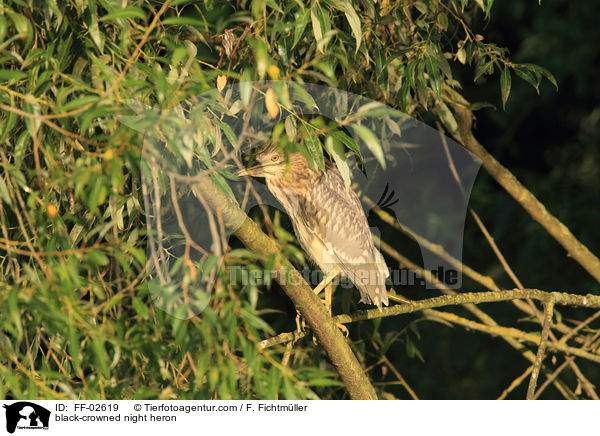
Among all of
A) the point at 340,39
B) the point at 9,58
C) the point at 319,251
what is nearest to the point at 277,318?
the point at 319,251

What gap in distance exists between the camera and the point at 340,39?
75.3 inches

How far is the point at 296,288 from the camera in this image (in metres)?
2.09

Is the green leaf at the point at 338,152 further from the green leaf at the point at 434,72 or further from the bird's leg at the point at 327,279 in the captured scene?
the bird's leg at the point at 327,279

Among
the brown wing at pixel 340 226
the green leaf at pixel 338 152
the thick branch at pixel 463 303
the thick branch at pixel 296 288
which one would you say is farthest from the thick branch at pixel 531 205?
the green leaf at pixel 338 152

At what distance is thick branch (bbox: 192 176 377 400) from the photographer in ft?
5.74

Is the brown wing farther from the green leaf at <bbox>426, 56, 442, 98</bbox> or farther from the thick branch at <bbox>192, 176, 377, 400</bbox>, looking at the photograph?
the green leaf at <bbox>426, 56, 442, 98</bbox>

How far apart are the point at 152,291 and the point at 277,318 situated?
227 centimetres

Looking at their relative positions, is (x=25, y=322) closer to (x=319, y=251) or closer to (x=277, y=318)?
(x=319, y=251)

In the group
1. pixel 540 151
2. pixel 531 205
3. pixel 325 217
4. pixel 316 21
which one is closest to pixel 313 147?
pixel 316 21

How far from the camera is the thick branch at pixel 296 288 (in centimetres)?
175

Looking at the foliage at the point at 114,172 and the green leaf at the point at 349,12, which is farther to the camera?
the green leaf at the point at 349,12

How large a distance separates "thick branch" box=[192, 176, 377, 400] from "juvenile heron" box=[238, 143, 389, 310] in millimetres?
516
